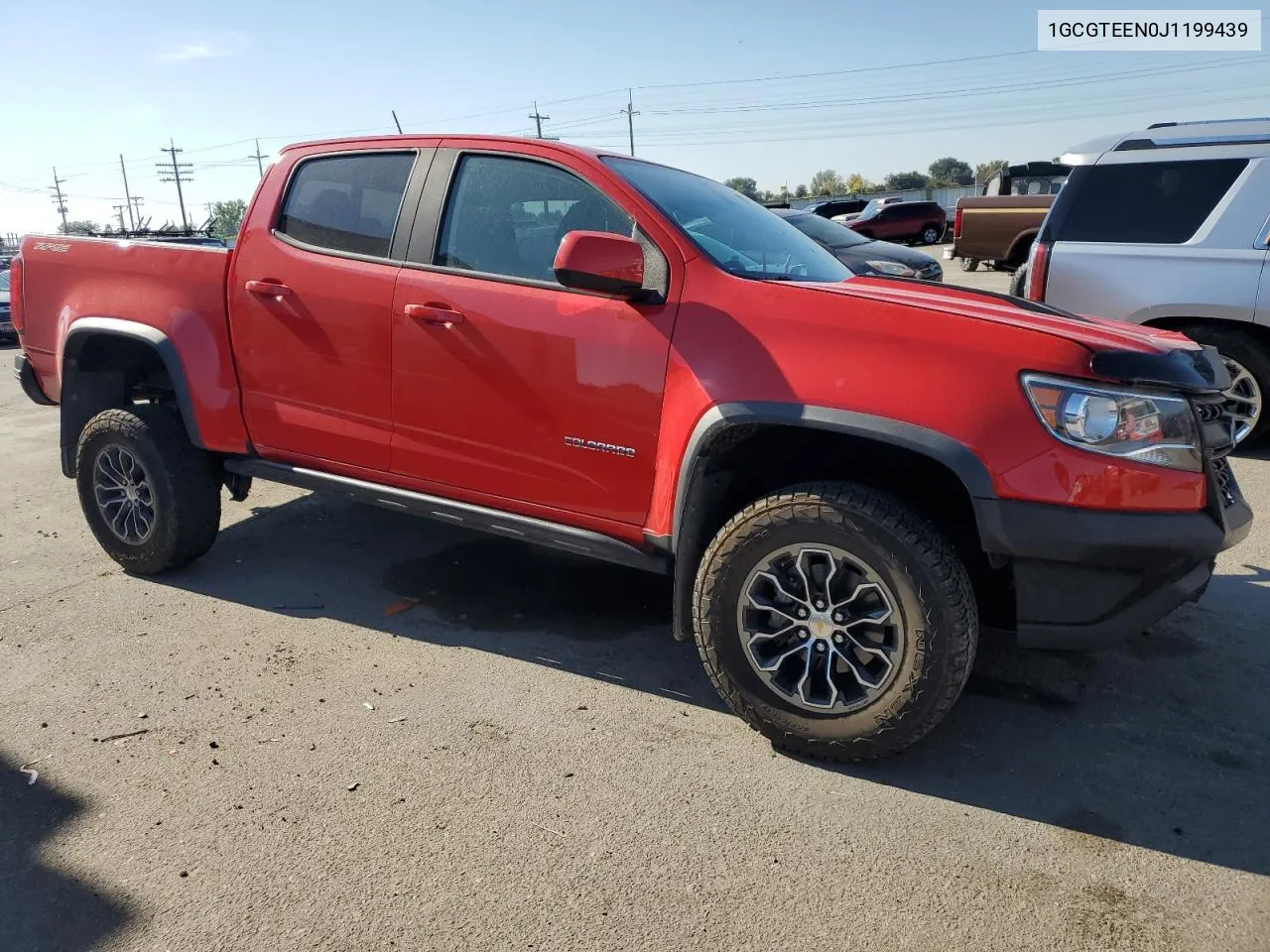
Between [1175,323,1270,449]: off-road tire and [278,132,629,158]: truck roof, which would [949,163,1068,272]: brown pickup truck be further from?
[278,132,629,158]: truck roof

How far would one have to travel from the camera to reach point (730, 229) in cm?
356

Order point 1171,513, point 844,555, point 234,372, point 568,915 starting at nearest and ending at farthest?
point 568,915
point 1171,513
point 844,555
point 234,372

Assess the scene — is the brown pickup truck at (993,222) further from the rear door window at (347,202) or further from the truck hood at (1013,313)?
the rear door window at (347,202)

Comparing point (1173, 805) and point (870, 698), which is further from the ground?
point (870, 698)

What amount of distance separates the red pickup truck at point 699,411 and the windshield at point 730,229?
0.02 m

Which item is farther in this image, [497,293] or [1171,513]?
[497,293]

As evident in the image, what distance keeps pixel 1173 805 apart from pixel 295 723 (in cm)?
280

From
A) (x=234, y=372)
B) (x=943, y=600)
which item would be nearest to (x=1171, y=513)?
(x=943, y=600)

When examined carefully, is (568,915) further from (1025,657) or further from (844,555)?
(1025,657)

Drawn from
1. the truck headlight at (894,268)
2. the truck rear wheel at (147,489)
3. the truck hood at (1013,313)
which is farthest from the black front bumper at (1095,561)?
the truck headlight at (894,268)

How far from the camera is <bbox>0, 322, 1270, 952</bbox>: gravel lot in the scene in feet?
7.48

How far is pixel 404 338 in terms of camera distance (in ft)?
11.5

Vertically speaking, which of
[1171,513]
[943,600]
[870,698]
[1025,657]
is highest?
[1171,513]

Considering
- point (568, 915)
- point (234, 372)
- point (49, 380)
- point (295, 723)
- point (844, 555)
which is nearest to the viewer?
point (568, 915)
